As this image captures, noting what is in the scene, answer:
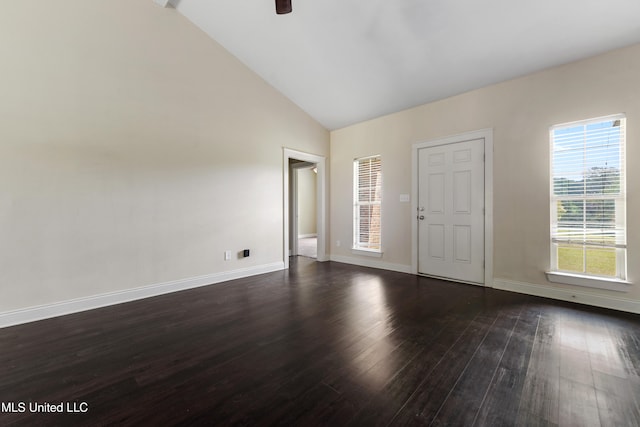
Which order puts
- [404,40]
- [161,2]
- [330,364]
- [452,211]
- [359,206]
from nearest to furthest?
[330,364]
[404,40]
[161,2]
[452,211]
[359,206]

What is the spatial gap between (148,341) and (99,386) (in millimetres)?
580

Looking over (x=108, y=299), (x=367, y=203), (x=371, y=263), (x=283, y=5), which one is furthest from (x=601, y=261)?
(x=108, y=299)

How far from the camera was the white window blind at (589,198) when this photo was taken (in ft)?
9.43

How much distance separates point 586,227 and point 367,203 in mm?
3069

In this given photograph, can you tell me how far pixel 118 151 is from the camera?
10.3 feet

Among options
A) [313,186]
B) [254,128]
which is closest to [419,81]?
[254,128]

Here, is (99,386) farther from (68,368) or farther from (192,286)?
(192,286)

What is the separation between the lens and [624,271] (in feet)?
9.37

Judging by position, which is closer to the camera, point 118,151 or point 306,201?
point 118,151

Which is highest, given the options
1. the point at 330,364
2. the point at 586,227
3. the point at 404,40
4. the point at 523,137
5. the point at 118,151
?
the point at 404,40

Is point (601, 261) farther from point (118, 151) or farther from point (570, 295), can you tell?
point (118, 151)

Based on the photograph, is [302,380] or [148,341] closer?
[302,380]

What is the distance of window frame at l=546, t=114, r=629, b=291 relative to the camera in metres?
2.84

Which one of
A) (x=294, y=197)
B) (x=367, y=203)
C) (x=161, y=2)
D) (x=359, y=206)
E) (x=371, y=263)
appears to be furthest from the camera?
(x=294, y=197)
